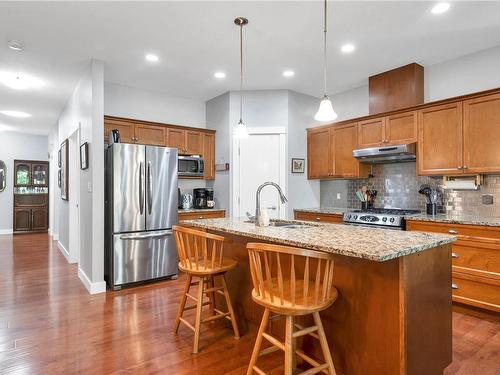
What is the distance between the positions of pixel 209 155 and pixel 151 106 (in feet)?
3.95

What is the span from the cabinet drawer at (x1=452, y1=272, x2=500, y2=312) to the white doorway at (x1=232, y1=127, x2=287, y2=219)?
2.50m

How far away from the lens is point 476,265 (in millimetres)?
3004

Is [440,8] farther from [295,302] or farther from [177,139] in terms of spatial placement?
[177,139]

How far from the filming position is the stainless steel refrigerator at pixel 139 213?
3.82 m

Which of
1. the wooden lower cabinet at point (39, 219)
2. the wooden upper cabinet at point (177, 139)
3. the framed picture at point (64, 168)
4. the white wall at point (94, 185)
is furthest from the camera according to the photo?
the wooden lower cabinet at point (39, 219)

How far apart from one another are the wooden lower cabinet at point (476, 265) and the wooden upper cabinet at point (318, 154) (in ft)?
6.32

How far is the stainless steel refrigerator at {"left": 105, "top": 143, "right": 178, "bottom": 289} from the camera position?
3.82 m

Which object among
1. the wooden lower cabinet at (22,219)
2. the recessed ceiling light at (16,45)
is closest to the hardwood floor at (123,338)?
the recessed ceiling light at (16,45)

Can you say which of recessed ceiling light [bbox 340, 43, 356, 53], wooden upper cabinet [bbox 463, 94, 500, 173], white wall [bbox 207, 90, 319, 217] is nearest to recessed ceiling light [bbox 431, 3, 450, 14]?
recessed ceiling light [bbox 340, 43, 356, 53]

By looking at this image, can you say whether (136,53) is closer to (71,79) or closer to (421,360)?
(71,79)

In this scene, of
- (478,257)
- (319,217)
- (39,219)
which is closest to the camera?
(478,257)

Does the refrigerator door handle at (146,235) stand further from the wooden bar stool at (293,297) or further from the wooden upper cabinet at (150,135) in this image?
the wooden bar stool at (293,297)

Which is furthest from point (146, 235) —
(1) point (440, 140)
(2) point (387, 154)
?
(1) point (440, 140)

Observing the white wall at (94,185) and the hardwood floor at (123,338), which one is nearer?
the hardwood floor at (123,338)
